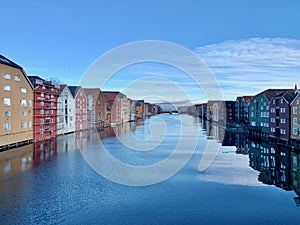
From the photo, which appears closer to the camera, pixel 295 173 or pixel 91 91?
pixel 295 173

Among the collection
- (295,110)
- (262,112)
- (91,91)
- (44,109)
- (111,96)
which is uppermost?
(91,91)

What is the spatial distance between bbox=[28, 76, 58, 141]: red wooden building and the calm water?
7637 millimetres

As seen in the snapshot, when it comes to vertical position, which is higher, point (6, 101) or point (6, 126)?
point (6, 101)

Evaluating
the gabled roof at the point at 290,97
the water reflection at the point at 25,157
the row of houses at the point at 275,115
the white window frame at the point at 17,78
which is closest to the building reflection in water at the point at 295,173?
the row of houses at the point at 275,115

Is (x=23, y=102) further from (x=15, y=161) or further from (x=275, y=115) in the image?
(x=275, y=115)

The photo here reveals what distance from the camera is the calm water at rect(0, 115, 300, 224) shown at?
714cm

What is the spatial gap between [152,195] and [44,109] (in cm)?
1677

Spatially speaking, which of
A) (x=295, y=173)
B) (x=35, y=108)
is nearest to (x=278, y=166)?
(x=295, y=173)

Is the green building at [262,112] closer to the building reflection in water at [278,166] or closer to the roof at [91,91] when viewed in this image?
the building reflection in water at [278,166]

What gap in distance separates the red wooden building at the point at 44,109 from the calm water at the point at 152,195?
25.1 ft

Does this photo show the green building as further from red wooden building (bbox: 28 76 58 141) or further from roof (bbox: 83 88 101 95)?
roof (bbox: 83 88 101 95)

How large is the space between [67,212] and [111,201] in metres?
1.35

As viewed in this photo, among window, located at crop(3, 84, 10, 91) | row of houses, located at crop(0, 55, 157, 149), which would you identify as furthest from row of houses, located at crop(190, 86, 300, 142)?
window, located at crop(3, 84, 10, 91)

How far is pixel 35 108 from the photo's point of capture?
21.6 meters
